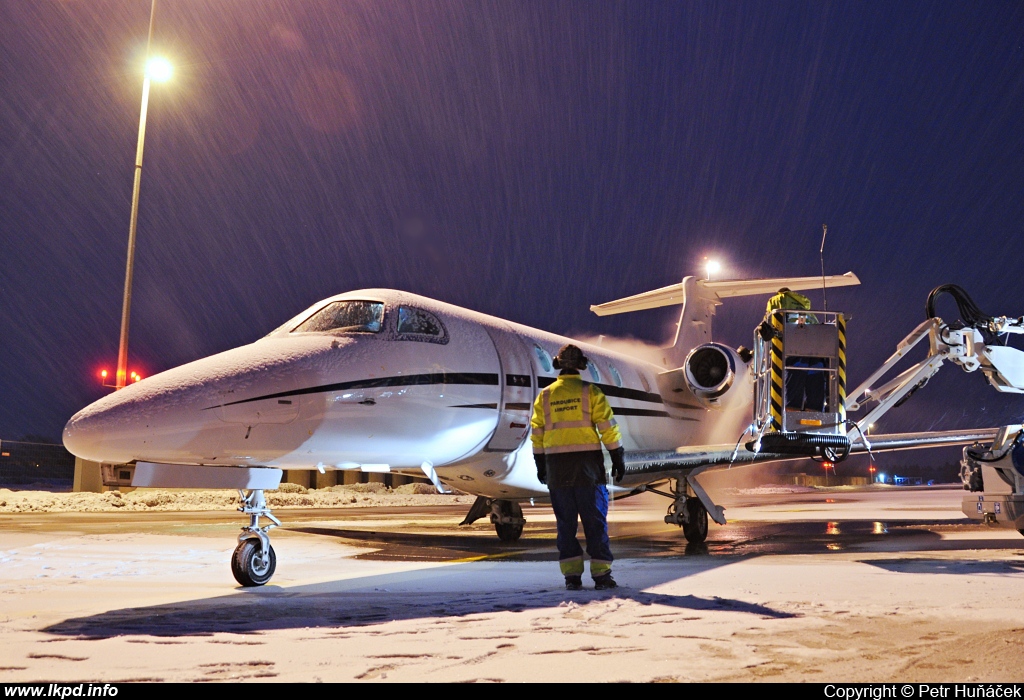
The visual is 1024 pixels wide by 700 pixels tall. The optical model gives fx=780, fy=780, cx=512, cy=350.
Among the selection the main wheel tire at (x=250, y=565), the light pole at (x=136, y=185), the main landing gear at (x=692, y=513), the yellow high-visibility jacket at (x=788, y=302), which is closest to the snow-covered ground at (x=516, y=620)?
the main wheel tire at (x=250, y=565)

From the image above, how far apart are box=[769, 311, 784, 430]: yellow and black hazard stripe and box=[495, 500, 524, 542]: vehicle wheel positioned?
175 inches

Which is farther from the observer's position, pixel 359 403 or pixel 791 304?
pixel 791 304

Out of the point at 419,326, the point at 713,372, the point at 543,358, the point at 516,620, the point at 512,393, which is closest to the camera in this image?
the point at 516,620

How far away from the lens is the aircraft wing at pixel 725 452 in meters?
10.4

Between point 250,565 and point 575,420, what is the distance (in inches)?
116

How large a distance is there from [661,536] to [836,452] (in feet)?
16.5

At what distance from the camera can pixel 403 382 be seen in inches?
290

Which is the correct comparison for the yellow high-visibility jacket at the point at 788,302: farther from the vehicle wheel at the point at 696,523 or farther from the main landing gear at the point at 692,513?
the vehicle wheel at the point at 696,523

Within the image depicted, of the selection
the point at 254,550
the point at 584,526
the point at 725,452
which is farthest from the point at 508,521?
the point at 584,526

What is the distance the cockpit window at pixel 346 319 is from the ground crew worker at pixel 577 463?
2.16m

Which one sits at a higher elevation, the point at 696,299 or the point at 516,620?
the point at 696,299

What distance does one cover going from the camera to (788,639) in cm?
389

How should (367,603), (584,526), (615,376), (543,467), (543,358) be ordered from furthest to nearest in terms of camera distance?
(615,376) → (543,358) → (543,467) → (584,526) → (367,603)

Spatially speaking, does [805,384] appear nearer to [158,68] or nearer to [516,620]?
[516,620]
